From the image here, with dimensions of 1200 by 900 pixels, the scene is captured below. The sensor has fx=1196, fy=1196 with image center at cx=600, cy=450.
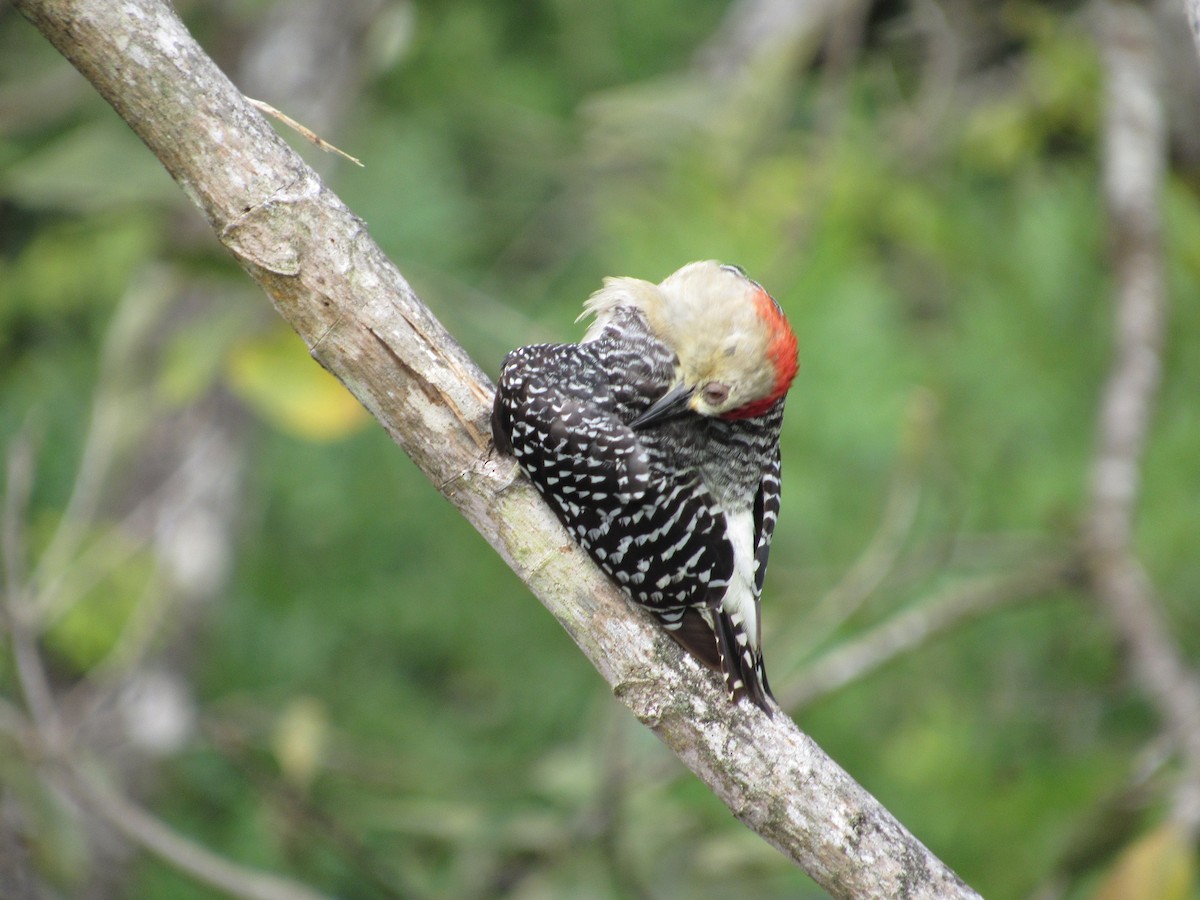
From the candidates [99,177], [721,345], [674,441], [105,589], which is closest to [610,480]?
[674,441]

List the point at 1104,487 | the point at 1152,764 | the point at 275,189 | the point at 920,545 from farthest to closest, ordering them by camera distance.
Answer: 1. the point at 920,545
2. the point at 1104,487
3. the point at 1152,764
4. the point at 275,189

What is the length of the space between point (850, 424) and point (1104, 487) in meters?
1.14

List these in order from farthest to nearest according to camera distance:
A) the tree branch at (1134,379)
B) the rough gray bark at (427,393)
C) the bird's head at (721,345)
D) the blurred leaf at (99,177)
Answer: the tree branch at (1134,379) < the blurred leaf at (99,177) < the bird's head at (721,345) < the rough gray bark at (427,393)

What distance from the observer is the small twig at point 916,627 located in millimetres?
3785

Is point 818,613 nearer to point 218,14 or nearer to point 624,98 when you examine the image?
point 624,98

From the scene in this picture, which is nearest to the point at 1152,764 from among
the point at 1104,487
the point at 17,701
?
the point at 1104,487

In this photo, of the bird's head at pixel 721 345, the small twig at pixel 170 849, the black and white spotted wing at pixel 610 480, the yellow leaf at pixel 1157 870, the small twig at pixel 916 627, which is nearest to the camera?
the black and white spotted wing at pixel 610 480

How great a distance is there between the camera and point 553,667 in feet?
18.1

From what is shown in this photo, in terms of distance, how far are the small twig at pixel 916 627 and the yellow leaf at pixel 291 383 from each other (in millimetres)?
1657

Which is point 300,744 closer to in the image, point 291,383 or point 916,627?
point 291,383

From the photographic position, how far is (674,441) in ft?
8.70

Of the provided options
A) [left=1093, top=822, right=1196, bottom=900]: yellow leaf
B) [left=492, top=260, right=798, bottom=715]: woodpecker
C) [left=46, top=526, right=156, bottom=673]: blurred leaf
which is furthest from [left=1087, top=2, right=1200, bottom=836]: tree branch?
[left=46, top=526, right=156, bottom=673]: blurred leaf

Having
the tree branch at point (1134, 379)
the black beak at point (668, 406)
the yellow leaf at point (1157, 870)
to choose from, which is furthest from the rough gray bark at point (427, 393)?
the tree branch at point (1134, 379)

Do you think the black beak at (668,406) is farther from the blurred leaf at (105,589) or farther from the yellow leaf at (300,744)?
the blurred leaf at (105,589)
